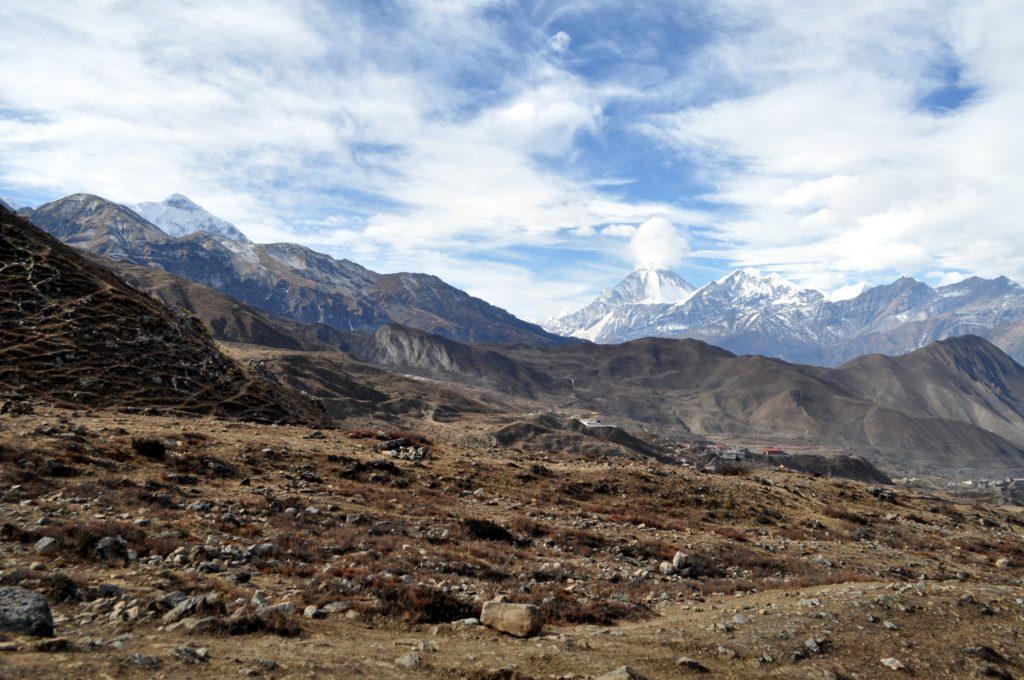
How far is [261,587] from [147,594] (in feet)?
8.11

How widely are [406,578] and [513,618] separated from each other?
12.3 feet

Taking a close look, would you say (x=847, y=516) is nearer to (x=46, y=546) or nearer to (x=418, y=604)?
(x=418, y=604)

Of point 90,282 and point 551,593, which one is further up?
point 90,282

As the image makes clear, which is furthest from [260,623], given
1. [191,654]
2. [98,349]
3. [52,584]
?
[98,349]

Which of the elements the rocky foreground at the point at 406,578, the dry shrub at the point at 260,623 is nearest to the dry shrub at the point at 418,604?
the rocky foreground at the point at 406,578

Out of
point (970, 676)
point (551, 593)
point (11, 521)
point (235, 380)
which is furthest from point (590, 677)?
point (235, 380)

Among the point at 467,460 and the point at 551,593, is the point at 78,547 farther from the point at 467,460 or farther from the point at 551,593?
the point at 467,460

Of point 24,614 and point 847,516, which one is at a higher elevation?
point 24,614

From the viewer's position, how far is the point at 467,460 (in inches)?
A: 1419

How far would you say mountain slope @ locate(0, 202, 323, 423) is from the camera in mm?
38844

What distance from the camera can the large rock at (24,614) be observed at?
872 centimetres

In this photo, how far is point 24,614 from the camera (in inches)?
351

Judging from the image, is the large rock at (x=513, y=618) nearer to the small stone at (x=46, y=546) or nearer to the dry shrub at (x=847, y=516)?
the small stone at (x=46, y=546)

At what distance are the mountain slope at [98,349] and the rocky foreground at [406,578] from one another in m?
9.03
